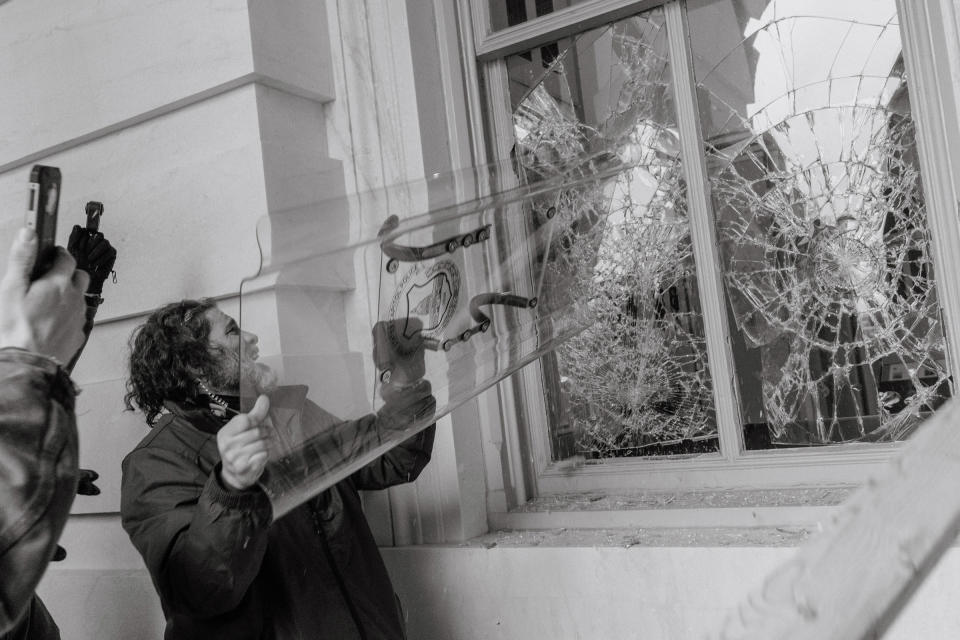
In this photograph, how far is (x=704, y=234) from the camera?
2.43 metres

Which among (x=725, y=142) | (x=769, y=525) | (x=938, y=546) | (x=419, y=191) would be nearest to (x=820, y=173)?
(x=725, y=142)

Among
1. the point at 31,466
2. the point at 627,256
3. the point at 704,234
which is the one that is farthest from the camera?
the point at 627,256

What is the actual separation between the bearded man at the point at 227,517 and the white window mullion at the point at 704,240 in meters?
0.85

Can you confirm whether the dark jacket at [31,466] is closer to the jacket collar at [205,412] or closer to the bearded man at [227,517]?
the bearded man at [227,517]

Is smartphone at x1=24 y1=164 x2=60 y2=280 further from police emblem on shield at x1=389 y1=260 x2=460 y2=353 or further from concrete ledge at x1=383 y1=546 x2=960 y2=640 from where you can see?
concrete ledge at x1=383 y1=546 x2=960 y2=640

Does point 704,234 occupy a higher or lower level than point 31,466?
higher

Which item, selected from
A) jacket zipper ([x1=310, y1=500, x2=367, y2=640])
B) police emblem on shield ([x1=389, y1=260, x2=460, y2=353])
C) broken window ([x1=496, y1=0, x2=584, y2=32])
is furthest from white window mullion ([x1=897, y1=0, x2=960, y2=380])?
jacket zipper ([x1=310, y1=500, x2=367, y2=640])

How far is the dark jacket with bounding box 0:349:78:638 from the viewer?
3.51 feet

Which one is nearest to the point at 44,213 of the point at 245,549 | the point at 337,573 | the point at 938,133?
the point at 245,549

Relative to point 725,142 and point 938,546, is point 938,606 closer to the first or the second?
point 725,142

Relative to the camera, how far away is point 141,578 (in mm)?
2732

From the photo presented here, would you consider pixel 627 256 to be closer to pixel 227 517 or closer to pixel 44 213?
pixel 227 517

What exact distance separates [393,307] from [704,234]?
3.74ft

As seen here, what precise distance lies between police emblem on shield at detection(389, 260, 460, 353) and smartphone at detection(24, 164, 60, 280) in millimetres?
612
